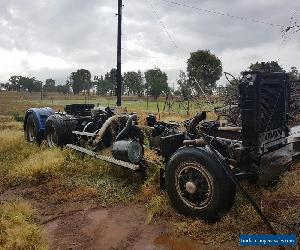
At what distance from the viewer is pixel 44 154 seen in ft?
29.8

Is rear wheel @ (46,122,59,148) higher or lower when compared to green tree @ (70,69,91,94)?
lower

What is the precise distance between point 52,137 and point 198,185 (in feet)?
19.2

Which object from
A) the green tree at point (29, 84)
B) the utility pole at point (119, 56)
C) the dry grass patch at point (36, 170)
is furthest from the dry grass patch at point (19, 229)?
the green tree at point (29, 84)

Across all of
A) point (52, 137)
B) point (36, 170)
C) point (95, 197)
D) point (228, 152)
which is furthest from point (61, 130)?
point (228, 152)

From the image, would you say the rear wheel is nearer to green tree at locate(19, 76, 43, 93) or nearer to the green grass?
the green grass

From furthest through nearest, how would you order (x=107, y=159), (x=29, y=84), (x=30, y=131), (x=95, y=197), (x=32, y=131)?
(x=29, y=84), (x=30, y=131), (x=32, y=131), (x=107, y=159), (x=95, y=197)

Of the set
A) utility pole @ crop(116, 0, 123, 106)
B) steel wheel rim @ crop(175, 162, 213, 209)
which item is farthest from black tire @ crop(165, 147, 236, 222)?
utility pole @ crop(116, 0, 123, 106)

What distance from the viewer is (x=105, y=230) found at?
548cm

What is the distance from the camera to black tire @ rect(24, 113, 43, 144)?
11.0 m

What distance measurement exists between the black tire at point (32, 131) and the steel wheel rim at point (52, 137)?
2.31 ft

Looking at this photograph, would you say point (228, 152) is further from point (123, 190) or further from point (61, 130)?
point (61, 130)

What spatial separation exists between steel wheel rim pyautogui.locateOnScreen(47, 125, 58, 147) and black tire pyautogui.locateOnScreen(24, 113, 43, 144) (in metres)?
0.70

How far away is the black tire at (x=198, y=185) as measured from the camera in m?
5.12

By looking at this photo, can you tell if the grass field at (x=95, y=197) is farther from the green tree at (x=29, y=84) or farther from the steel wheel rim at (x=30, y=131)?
the green tree at (x=29, y=84)
